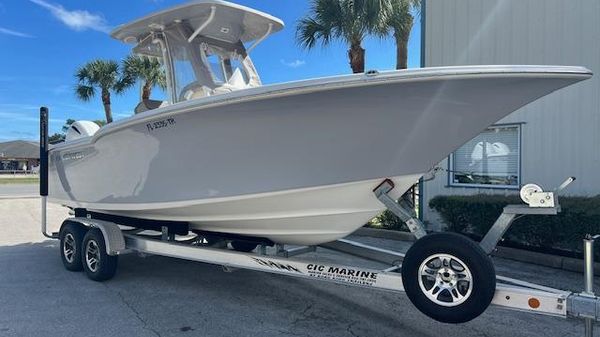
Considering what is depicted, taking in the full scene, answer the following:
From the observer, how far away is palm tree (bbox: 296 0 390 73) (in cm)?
1276

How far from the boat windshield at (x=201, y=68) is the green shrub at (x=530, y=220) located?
4.39 m

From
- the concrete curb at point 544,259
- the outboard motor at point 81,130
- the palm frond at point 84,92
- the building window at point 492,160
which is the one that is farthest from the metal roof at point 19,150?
the concrete curb at point 544,259

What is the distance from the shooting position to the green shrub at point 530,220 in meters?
6.48

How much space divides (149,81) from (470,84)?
19.7 ft

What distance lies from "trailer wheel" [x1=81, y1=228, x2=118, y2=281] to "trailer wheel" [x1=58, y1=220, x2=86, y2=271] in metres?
0.26

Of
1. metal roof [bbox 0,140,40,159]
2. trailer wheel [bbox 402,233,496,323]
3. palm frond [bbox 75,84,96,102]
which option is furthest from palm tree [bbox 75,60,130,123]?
metal roof [bbox 0,140,40,159]

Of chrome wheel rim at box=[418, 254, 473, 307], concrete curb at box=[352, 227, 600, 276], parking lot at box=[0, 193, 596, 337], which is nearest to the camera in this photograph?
chrome wheel rim at box=[418, 254, 473, 307]

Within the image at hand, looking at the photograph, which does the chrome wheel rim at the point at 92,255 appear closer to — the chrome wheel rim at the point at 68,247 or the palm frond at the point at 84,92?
the chrome wheel rim at the point at 68,247

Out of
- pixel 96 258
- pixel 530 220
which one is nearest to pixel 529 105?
pixel 530 220

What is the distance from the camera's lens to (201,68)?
5656mm

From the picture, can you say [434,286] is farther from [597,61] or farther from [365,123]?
[597,61]

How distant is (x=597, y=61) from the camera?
770 cm

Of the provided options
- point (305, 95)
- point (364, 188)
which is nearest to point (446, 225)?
point (364, 188)

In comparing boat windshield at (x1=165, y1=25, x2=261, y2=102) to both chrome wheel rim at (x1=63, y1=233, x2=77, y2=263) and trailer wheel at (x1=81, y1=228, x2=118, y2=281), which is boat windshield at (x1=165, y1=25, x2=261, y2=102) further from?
chrome wheel rim at (x1=63, y1=233, x2=77, y2=263)
